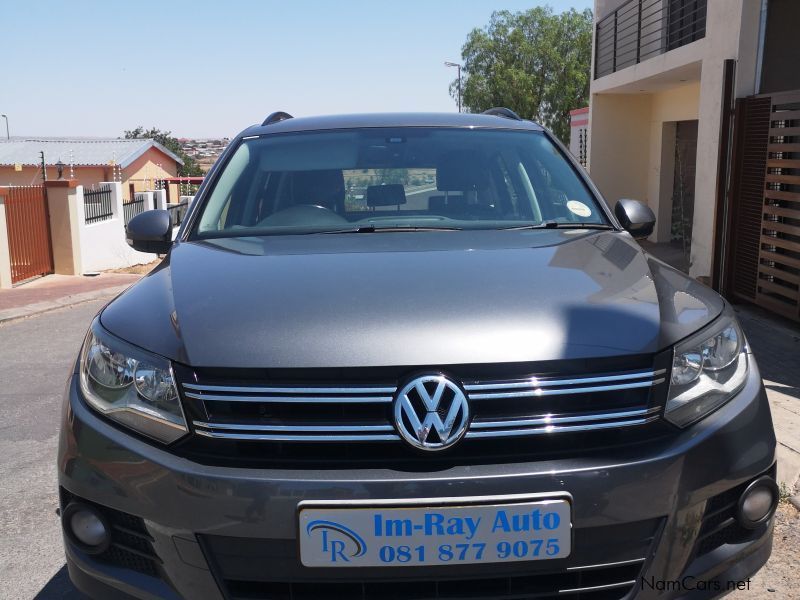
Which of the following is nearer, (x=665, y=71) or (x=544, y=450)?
(x=544, y=450)

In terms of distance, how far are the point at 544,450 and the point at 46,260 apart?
16185mm

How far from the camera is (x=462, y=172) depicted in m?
3.55

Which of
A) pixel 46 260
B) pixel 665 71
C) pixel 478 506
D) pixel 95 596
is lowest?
pixel 46 260

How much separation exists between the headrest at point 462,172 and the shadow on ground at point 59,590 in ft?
6.77

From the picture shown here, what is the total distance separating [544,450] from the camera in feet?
6.71

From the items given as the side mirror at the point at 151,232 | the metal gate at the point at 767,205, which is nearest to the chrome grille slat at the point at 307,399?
the side mirror at the point at 151,232

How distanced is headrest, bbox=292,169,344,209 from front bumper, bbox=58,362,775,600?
1.56 m

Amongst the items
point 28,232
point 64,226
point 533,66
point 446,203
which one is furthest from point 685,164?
point 533,66

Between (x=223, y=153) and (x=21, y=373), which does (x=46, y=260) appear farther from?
(x=223, y=153)

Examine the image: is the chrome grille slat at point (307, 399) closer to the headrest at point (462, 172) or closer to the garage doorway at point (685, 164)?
the headrest at point (462, 172)

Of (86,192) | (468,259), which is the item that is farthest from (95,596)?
(86,192)

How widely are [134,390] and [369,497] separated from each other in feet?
2.23

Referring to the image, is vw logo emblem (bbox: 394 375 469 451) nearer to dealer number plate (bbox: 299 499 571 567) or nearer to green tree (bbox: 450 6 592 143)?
dealer number plate (bbox: 299 499 571 567)

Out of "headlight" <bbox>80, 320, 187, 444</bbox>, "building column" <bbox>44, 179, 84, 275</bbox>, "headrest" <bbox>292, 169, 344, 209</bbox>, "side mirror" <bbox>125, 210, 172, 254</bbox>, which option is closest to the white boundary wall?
"building column" <bbox>44, 179, 84, 275</bbox>
